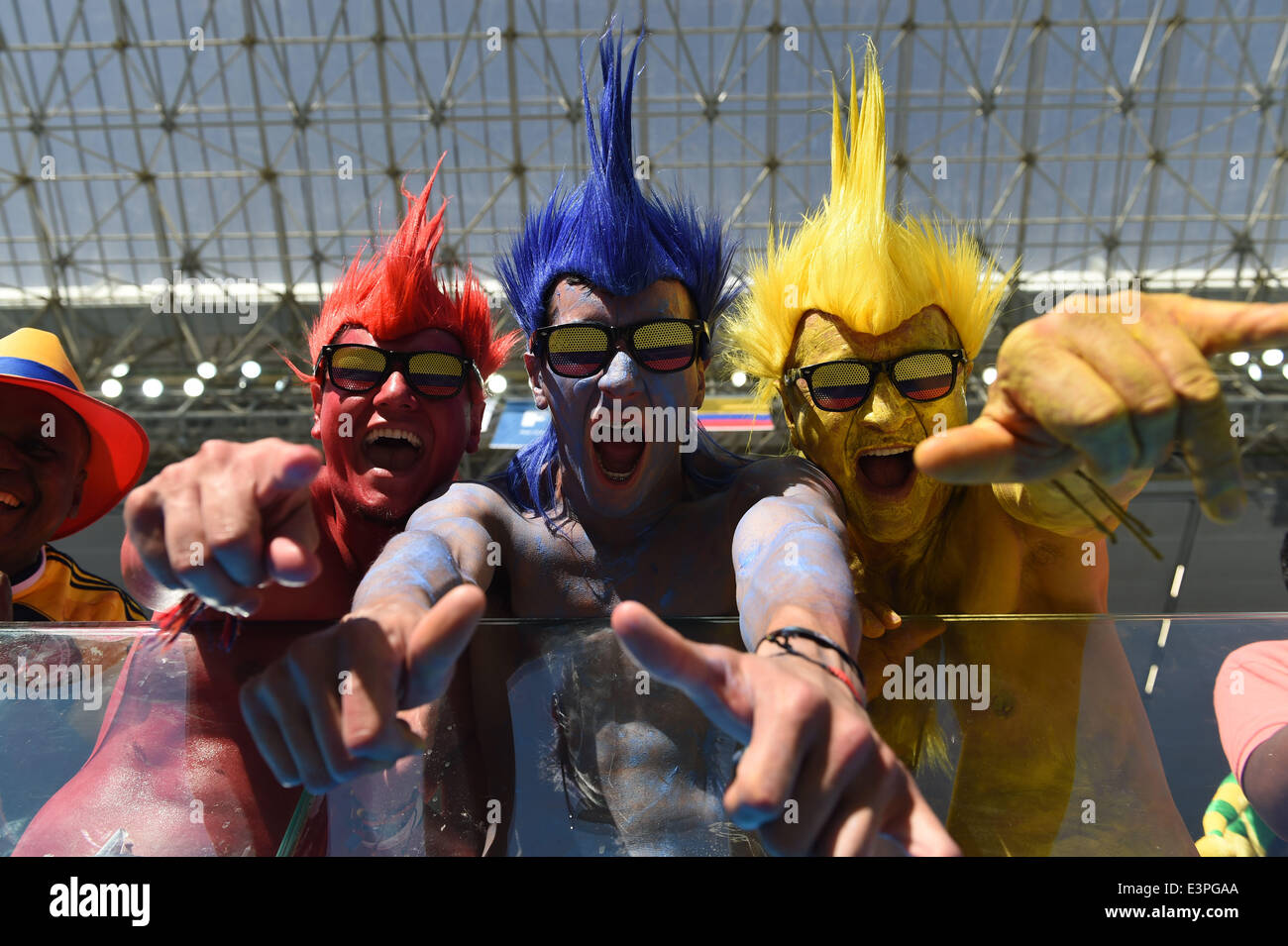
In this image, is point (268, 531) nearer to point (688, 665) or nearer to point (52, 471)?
point (688, 665)

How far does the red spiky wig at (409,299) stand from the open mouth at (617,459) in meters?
0.61

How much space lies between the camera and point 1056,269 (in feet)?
34.9

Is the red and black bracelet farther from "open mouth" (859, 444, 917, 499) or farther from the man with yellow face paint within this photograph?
"open mouth" (859, 444, 917, 499)

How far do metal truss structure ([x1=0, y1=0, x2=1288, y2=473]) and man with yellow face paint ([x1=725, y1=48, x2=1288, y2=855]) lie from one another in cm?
804

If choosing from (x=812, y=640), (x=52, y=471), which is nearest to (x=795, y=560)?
(x=812, y=640)

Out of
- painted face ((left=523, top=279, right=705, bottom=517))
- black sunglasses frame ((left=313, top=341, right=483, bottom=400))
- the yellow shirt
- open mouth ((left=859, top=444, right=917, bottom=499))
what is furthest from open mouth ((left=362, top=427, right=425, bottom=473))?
the yellow shirt

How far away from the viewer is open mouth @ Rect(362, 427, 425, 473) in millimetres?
2287

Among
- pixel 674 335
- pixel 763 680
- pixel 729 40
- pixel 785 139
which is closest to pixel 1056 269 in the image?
pixel 785 139

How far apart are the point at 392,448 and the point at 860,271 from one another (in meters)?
1.11

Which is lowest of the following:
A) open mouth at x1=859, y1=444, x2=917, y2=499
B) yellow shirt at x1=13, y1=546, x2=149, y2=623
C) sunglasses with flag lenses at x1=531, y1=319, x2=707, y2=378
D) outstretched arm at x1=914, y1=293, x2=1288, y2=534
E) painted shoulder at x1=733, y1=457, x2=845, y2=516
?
yellow shirt at x1=13, y1=546, x2=149, y2=623

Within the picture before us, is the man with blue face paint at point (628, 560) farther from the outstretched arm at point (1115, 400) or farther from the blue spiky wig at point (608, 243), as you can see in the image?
the outstretched arm at point (1115, 400)

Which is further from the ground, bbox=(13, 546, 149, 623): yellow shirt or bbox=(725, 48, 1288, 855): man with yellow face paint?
bbox=(725, 48, 1288, 855): man with yellow face paint

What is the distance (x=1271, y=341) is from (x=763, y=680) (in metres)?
0.76
